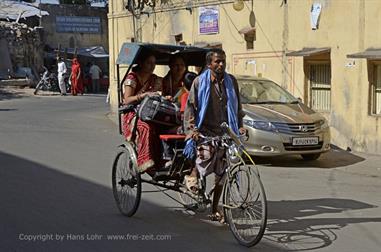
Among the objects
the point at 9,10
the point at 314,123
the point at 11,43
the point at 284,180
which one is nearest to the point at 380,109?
the point at 314,123

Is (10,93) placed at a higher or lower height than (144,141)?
higher

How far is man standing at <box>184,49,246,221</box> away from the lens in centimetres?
643

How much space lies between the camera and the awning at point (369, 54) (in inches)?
494

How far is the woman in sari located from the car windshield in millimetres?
19612

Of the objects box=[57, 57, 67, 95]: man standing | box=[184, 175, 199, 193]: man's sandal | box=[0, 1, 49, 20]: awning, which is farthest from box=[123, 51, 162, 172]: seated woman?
box=[0, 1, 49, 20]: awning

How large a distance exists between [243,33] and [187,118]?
10.7 meters

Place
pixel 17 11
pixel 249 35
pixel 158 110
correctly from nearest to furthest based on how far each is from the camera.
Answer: pixel 158 110, pixel 249 35, pixel 17 11

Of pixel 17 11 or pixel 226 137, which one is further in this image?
pixel 17 11

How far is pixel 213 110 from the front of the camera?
6.50m

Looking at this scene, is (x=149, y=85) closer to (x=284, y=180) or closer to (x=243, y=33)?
(x=284, y=180)

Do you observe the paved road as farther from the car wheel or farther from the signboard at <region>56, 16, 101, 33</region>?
the signboard at <region>56, 16, 101, 33</region>

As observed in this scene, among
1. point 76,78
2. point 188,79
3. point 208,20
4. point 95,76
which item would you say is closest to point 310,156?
point 188,79

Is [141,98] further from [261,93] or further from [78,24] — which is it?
[78,24]

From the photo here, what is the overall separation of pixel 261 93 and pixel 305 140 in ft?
5.76
